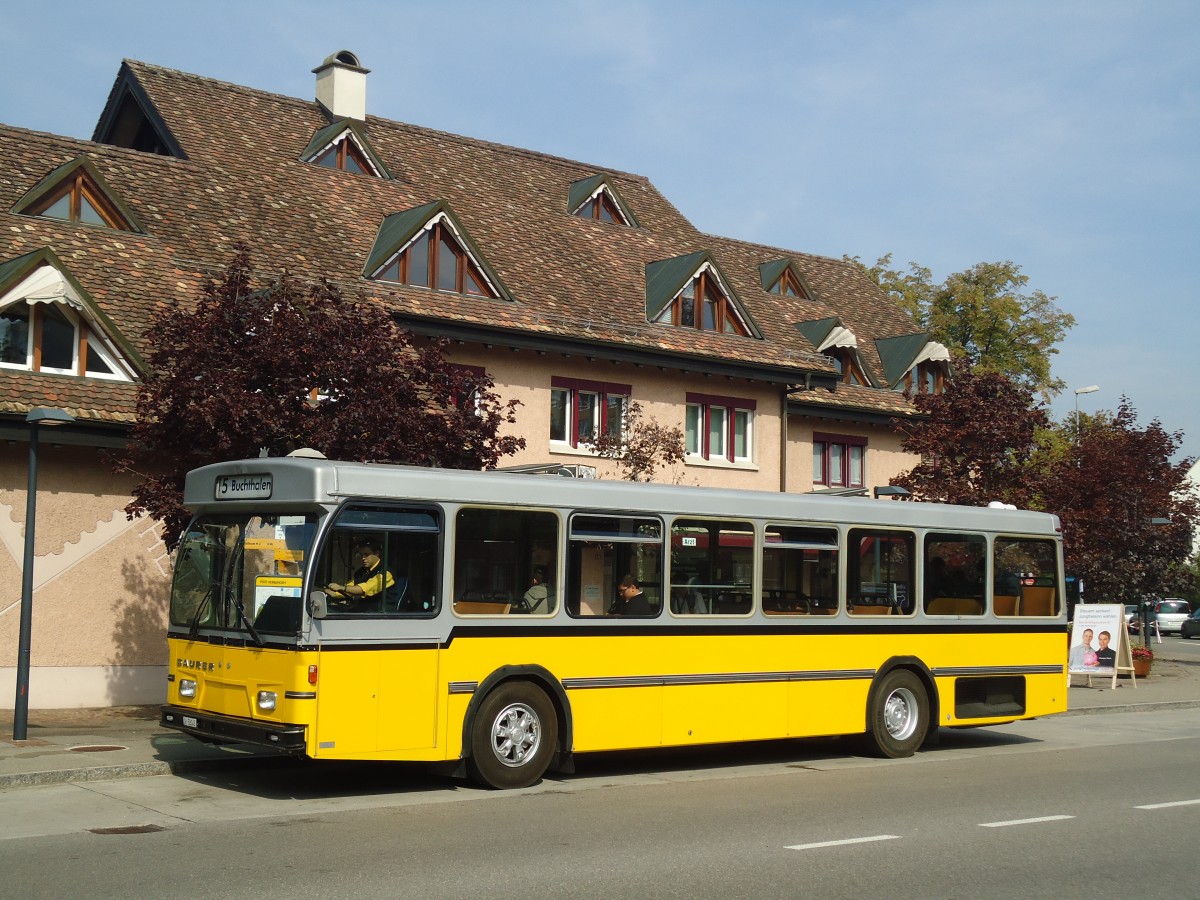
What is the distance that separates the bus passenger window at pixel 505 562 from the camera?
12601 mm

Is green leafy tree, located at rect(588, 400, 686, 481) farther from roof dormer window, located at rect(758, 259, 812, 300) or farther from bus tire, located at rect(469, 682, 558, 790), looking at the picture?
bus tire, located at rect(469, 682, 558, 790)

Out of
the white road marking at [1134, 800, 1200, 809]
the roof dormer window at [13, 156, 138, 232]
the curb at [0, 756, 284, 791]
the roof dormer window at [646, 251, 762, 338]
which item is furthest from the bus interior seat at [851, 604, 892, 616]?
the roof dormer window at [13, 156, 138, 232]

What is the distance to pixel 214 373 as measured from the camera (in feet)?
53.1

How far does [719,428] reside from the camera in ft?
98.8

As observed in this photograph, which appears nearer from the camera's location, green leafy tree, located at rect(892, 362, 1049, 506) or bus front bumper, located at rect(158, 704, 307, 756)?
bus front bumper, located at rect(158, 704, 307, 756)

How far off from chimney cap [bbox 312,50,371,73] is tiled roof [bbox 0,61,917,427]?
0.91 m

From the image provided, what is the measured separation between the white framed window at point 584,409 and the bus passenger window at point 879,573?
1102 cm

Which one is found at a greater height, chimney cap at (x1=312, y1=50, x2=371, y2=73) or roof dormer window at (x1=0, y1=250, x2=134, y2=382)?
chimney cap at (x1=312, y1=50, x2=371, y2=73)

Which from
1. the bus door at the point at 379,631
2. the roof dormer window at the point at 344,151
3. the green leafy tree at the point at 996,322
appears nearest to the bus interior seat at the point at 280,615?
the bus door at the point at 379,631

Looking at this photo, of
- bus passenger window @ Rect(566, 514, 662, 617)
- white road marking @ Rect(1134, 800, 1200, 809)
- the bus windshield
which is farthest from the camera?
bus passenger window @ Rect(566, 514, 662, 617)

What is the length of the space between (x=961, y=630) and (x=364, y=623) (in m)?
8.00

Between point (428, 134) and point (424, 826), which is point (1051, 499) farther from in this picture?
point (424, 826)

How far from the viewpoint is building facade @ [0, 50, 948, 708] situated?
775 inches

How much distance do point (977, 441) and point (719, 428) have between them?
5.38 meters
